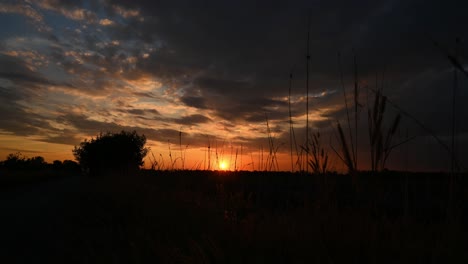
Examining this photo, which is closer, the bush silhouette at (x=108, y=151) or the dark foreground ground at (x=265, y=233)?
the dark foreground ground at (x=265, y=233)

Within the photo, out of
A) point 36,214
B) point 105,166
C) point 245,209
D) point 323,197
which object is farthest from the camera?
point 105,166

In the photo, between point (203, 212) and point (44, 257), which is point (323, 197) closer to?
point (203, 212)

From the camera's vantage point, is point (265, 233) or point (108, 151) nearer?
point (265, 233)

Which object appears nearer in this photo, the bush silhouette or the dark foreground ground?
the dark foreground ground

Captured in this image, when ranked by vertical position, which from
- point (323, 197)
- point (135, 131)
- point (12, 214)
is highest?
point (135, 131)

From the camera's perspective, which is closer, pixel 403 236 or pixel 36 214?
pixel 403 236

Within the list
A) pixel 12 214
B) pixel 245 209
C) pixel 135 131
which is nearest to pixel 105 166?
pixel 135 131

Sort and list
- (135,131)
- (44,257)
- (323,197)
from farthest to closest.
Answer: (135,131), (44,257), (323,197)

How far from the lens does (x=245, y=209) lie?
4.32m

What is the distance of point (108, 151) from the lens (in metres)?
30.8

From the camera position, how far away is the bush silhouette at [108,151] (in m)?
30.3

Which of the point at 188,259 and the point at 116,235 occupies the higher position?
the point at 188,259

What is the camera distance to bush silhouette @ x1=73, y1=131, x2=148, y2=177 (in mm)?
30312

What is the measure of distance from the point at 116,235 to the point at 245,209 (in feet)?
5.60
